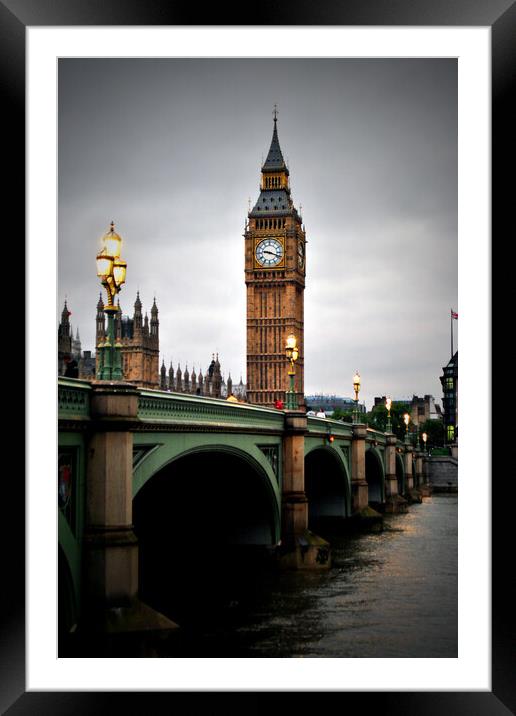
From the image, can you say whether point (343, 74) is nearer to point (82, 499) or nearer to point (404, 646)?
point (82, 499)

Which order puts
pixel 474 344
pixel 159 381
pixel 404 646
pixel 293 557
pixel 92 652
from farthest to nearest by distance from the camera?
pixel 159 381 < pixel 293 557 < pixel 404 646 < pixel 92 652 < pixel 474 344

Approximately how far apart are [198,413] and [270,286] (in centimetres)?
10200

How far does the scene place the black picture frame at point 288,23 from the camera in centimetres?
807

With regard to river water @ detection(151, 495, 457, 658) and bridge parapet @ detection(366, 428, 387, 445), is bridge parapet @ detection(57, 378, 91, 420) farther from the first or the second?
bridge parapet @ detection(366, 428, 387, 445)

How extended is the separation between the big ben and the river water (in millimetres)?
87225

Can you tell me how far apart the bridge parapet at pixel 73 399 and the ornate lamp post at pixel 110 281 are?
1.65 feet

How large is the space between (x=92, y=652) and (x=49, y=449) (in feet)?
11.0

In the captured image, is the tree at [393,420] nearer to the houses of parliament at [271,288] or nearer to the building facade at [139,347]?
the houses of parliament at [271,288]

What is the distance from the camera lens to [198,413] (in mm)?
17250

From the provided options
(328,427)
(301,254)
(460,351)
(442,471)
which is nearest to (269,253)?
(301,254)

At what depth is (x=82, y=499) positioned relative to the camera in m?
11.9

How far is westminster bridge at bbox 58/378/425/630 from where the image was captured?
11.9 meters

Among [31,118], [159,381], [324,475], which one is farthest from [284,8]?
[159,381]

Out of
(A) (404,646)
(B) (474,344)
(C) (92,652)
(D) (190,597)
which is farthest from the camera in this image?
(D) (190,597)
